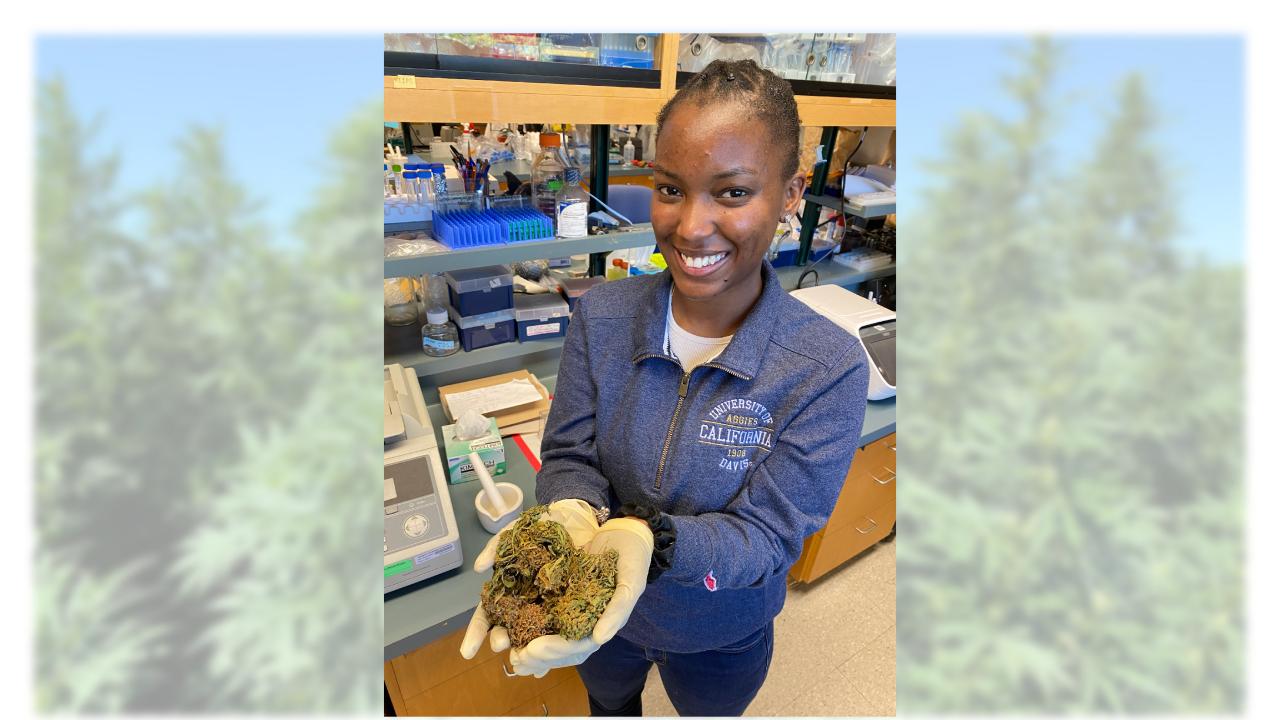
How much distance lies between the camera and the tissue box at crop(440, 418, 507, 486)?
143 centimetres

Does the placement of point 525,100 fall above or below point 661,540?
above

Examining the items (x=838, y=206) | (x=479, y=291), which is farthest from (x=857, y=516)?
(x=479, y=291)

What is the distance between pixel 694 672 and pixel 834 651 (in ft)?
4.16

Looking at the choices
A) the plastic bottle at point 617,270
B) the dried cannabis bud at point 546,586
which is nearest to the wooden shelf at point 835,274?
the plastic bottle at point 617,270

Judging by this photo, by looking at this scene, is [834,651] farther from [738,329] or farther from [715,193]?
[715,193]

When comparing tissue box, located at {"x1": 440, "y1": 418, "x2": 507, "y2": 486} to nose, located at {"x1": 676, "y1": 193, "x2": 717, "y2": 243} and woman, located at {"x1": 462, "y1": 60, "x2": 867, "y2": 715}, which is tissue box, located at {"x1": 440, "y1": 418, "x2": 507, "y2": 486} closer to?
woman, located at {"x1": 462, "y1": 60, "x2": 867, "y2": 715}

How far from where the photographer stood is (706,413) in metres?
0.91

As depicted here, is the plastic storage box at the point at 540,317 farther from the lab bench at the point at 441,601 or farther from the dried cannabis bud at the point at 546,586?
the dried cannabis bud at the point at 546,586
